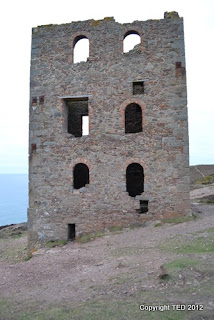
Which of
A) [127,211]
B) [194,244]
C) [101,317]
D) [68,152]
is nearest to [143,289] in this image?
[101,317]

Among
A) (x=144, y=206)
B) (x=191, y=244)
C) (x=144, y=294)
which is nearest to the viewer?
(x=144, y=294)

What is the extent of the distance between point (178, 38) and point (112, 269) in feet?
32.2

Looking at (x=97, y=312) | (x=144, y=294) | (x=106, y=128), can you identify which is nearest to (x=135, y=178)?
(x=106, y=128)

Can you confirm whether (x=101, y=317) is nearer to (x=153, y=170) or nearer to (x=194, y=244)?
(x=194, y=244)

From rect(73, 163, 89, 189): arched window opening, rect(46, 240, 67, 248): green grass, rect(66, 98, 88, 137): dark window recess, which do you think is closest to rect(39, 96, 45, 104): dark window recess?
rect(66, 98, 88, 137): dark window recess

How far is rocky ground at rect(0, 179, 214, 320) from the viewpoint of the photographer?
16.5ft

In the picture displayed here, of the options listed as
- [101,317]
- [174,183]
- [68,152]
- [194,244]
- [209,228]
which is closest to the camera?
[101,317]

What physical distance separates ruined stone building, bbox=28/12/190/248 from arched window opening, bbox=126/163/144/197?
2929mm

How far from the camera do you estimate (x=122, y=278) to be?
6445 millimetres

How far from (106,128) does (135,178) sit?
396 centimetres

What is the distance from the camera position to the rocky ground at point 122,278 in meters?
5.03

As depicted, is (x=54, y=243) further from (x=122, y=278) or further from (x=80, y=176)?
(x=122, y=278)

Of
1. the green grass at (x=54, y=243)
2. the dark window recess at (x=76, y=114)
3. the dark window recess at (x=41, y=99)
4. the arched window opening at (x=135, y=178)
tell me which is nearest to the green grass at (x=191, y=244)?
the green grass at (x=54, y=243)

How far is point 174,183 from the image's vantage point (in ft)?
38.4
